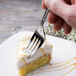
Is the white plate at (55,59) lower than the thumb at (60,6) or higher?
lower

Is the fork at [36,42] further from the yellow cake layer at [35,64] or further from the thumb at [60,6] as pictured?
the thumb at [60,6]

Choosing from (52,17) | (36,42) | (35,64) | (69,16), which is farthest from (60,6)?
(35,64)

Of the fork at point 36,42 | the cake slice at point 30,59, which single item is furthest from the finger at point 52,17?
the cake slice at point 30,59

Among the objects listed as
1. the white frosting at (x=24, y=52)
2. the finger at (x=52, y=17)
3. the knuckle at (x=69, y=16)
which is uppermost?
the knuckle at (x=69, y=16)

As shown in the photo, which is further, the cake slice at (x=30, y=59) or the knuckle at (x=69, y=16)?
the cake slice at (x=30, y=59)

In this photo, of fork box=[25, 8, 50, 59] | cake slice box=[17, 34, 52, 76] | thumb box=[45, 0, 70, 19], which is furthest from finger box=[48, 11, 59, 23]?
thumb box=[45, 0, 70, 19]

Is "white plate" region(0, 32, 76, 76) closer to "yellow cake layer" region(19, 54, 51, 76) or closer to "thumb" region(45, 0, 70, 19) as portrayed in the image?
"yellow cake layer" region(19, 54, 51, 76)

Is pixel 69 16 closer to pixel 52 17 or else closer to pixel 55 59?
pixel 52 17
